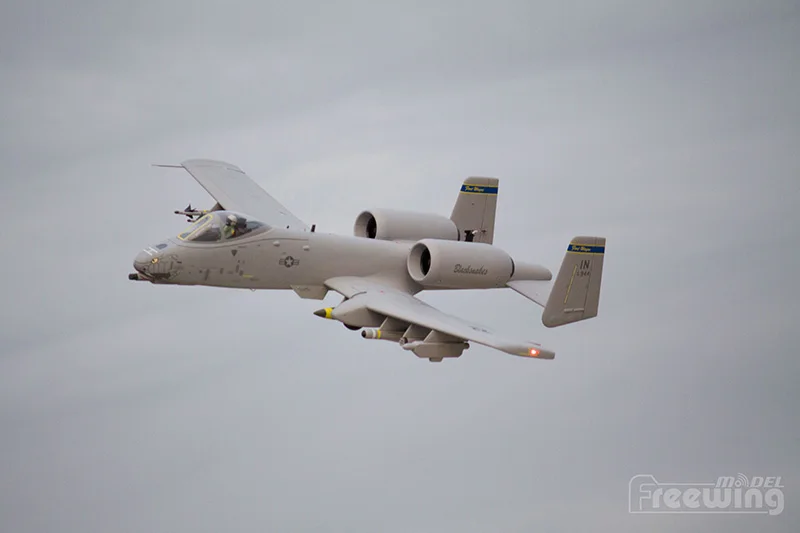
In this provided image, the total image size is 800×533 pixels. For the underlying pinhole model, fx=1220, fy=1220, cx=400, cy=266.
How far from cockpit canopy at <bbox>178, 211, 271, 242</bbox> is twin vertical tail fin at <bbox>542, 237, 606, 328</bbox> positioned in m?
5.53

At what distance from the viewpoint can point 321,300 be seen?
23.1 metres

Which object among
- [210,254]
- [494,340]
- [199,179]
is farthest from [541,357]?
[199,179]

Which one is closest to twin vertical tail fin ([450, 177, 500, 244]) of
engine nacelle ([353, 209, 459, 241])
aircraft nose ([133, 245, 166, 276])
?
engine nacelle ([353, 209, 459, 241])

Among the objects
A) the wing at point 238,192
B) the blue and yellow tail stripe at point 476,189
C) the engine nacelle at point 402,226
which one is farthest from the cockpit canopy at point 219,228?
the blue and yellow tail stripe at point 476,189

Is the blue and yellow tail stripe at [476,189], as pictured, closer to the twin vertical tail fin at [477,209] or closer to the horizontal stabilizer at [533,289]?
the twin vertical tail fin at [477,209]

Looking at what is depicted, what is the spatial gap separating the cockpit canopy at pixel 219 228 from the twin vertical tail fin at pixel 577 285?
5.53 meters

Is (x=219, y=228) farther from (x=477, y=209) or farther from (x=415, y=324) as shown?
(x=477, y=209)

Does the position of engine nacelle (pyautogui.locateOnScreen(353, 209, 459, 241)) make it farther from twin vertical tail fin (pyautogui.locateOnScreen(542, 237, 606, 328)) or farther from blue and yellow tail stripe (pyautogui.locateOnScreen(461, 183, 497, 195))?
twin vertical tail fin (pyautogui.locateOnScreen(542, 237, 606, 328))

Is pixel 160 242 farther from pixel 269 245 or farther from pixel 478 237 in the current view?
pixel 478 237

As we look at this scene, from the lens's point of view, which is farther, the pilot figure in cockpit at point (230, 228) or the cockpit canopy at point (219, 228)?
the pilot figure in cockpit at point (230, 228)

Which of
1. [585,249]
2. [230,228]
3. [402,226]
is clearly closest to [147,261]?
[230,228]

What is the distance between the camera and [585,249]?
2195cm

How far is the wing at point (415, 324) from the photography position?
20406 millimetres

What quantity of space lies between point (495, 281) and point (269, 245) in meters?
4.67
